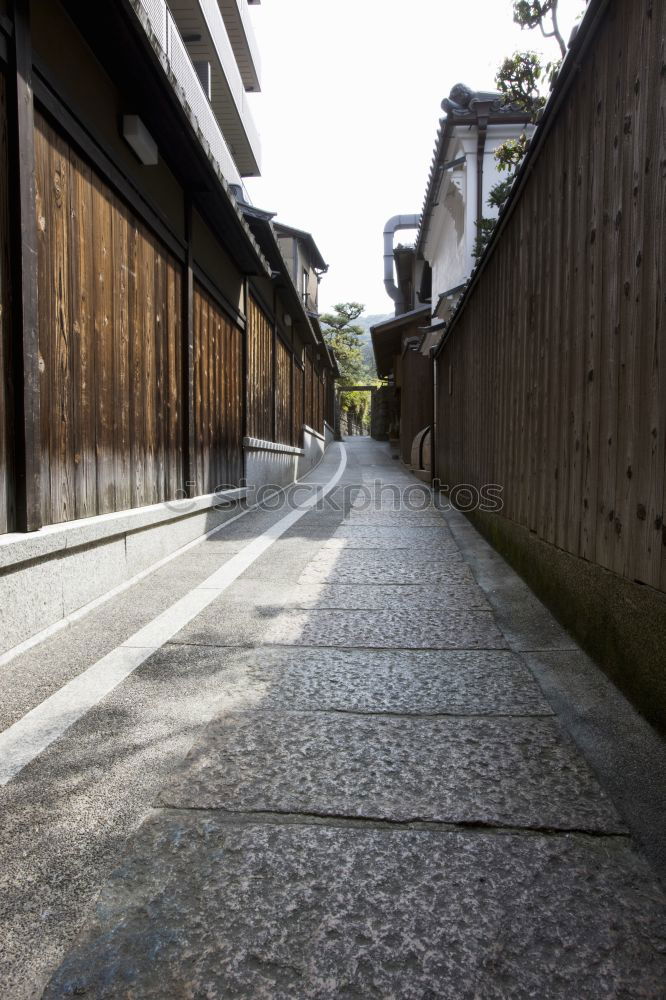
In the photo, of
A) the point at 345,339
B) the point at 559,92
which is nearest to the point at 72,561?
the point at 559,92

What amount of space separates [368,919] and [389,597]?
3.06m

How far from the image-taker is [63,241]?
164 inches

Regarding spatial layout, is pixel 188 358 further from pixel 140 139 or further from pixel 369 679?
pixel 369 679


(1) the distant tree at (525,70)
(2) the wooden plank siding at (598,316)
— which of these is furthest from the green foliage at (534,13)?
(2) the wooden plank siding at (598,316)

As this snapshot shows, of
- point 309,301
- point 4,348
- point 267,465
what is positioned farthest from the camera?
point 309,301

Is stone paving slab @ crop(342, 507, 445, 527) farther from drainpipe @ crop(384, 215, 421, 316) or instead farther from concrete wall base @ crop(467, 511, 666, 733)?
drainpipe @ crop(384, 215, 421, 316)

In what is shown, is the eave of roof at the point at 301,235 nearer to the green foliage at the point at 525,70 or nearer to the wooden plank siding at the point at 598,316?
the green foliage at the point at 525,70

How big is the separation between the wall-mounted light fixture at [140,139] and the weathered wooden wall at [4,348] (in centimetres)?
191

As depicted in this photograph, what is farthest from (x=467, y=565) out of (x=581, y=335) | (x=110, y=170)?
(x=110, y=170)

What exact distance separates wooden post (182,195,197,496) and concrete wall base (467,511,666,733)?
13.1 feet

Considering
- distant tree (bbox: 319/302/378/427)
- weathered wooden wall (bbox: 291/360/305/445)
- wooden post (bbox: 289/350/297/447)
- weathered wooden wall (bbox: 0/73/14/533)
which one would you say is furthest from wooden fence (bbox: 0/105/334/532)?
distant tree (bbox: 319/302/378/427)

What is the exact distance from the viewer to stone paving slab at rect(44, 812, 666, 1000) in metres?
1.43

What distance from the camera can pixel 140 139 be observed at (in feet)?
17.3

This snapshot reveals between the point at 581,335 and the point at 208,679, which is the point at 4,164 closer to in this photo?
the point at 208,679
